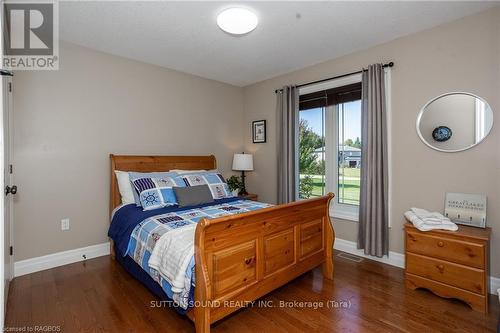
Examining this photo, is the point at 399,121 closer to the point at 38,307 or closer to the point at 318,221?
the point at 318,221

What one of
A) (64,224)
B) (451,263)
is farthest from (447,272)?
(64,224)

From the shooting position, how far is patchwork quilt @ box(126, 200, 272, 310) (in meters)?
1.70

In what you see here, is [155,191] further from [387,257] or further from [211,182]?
[387,257]

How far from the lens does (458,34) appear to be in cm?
245

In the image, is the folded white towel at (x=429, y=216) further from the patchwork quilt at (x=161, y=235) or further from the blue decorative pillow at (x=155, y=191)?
the blue decorative pillow at (x=155, y=191)

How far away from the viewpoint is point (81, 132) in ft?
9.88

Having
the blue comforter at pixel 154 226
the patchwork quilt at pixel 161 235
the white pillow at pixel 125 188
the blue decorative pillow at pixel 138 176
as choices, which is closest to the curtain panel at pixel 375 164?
the blue comforter at pixel 154 226

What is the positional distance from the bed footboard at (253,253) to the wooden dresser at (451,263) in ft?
2.41

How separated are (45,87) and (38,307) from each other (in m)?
2.13

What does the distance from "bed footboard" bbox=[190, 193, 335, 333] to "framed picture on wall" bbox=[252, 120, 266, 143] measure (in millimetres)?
1945

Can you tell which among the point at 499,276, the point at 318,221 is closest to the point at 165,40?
the point at 318,221

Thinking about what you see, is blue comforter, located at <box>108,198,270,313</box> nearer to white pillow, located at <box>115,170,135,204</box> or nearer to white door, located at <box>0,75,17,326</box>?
white pillow, located at <box>115,170,135,204</box>

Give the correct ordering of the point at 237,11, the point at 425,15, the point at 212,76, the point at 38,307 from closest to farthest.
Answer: the point at 38,307, the point at 237,11, the point at 425,15, the point at 212,76

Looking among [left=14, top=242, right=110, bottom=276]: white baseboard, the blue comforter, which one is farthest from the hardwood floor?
the blue comforter
